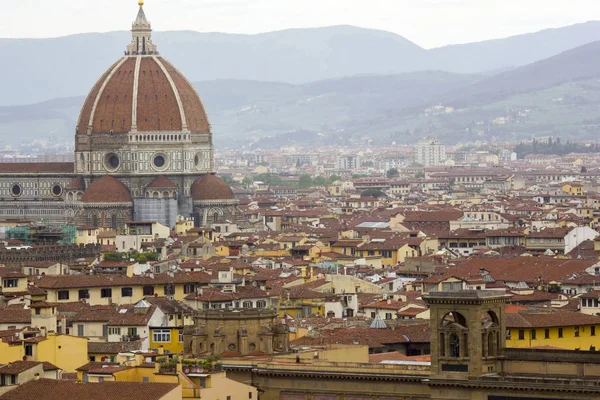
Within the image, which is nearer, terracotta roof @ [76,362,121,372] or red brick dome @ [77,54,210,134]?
terracotta roof @ [76,362,121,372]

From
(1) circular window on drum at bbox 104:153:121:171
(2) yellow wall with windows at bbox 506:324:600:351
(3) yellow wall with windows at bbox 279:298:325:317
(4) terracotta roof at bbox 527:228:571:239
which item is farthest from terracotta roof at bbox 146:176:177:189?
(2) yellow wall with windows at bbox 506:324:600:351

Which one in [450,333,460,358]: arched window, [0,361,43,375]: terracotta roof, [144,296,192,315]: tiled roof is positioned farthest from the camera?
[144,296,192,315]: tiled roof

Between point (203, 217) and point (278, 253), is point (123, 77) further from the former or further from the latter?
point (278, 253)

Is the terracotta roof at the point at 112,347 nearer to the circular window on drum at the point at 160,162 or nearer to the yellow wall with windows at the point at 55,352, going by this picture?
the yellow wall with windows at the point at 55,352

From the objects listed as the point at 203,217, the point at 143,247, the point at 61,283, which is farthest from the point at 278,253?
the point at 203,217

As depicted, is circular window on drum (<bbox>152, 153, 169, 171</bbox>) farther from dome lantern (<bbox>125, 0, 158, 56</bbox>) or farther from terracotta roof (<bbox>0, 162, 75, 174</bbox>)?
dome lantern (<bbox>125, 0, 158, 56</bbox>)

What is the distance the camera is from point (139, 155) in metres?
169

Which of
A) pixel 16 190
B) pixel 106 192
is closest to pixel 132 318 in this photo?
pixel 106 192

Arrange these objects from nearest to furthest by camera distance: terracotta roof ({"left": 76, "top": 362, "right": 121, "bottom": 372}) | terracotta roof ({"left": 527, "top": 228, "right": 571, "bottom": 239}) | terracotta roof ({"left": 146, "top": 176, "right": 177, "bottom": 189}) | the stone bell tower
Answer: the stone bell tower < terracotta roof ({"left": 76, "top": 362, "right": 121, "bottom": 372}) < terracotta roof ({"left": 527, "top": 228, "right": 571, "bottom": 239}) < terracotta roof ({"left": 146, "top": 176, "right": 177, "bottom": 189})

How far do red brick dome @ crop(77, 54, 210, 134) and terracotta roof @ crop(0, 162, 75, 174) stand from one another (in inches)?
220

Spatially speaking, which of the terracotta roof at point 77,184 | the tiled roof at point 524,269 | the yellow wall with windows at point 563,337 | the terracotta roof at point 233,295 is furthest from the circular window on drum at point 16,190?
the yellow wall with windows at point 563,337

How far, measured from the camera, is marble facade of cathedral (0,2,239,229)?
164625 mm

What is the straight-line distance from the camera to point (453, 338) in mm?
42156

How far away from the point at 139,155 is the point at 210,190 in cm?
690
